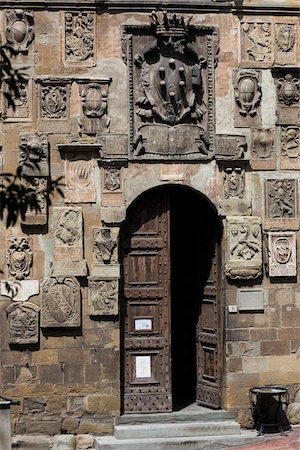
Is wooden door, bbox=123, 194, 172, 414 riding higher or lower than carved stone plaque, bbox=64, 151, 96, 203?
lower

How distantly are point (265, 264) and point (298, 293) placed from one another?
59 cm

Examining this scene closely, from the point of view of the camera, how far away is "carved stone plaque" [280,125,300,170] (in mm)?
A: 13305

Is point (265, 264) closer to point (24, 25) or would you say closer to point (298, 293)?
point (298, 293)

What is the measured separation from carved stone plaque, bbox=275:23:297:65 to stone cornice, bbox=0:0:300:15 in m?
0.19

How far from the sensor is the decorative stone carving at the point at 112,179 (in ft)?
42.4

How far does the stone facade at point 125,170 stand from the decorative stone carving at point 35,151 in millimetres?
15

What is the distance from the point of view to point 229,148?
13.1 m

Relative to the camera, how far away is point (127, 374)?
1323 cm

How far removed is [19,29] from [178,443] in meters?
5.44

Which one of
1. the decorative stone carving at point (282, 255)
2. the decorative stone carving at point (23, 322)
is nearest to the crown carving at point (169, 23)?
the decorative stone carving at point (282, 255)

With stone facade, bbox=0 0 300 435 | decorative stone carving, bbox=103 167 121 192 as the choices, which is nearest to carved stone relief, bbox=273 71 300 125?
stone facade, bbox=0 0 300 435

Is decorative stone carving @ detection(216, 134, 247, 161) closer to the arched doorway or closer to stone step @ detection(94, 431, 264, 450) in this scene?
the arched doorway

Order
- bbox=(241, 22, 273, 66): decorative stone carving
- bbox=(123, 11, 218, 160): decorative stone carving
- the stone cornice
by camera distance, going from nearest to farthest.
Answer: the stone cornice < bbox=(123, 11, 218, 160): decorative stone carving < bbox=(241, 22, 273, 66): decorative stone carving

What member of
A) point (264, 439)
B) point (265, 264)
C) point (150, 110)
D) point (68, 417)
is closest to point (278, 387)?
point (264, 439)
